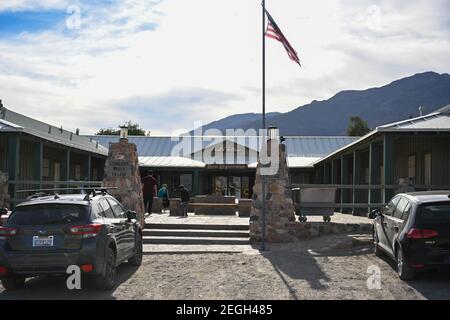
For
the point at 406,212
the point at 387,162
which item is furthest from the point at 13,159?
the point at 406,212

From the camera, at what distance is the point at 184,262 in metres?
11.3

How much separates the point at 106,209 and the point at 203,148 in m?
26.7

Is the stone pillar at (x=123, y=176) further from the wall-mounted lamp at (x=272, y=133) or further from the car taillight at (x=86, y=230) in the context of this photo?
the car taillight at (x=86, y=230)

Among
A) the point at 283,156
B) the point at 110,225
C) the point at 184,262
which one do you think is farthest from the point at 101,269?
the point at 283,156

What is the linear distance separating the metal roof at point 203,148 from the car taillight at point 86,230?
2487 centimetres

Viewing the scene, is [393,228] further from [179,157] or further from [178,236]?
[179,157]

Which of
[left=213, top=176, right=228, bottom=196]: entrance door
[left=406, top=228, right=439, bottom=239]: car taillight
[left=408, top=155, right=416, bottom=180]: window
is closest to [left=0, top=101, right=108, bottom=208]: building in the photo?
[left=213, top=176, right=228, bottom=196]: entrance door

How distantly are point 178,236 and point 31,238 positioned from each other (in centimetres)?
680

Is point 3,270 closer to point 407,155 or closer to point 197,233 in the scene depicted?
point 197,233

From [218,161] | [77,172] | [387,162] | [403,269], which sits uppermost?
[218,161]

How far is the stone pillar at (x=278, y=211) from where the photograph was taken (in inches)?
555

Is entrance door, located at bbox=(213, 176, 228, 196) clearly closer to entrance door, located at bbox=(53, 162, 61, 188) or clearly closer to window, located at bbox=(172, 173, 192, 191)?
window, located at bbox=(172, 173, 192, 191)

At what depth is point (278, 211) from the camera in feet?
46.7

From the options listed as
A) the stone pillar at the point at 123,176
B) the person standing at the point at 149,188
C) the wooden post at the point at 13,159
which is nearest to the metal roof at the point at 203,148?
the person standing at the point at 149,188
